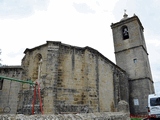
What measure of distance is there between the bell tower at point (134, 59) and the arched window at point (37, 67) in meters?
11.8

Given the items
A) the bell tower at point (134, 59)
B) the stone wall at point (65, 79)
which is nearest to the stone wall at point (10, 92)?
the stone wall at point (65, 79)

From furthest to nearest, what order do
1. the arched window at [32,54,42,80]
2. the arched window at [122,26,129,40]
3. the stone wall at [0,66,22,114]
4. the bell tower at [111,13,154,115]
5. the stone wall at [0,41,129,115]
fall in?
the arched window at [122,26,129,40], the bell tower at [111,13,154,115], the stone wall at [0,66,22,114], the arched window at [32,54,42,80], the stone wall at [0,41,129,115]

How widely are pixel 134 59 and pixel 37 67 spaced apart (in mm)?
12770

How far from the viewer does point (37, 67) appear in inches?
456

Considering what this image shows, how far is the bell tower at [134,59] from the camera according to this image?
1697 centimetres

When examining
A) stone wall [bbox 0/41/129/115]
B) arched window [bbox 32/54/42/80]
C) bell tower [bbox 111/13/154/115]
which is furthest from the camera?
bell tower [bbox 111/13/154/115]

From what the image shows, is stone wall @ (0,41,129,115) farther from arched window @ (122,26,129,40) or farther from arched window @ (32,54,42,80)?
arched window @ (122,26,129,40)

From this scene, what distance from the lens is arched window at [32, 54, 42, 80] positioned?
11.3 metres

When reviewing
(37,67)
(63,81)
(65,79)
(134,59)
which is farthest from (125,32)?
(37,67)

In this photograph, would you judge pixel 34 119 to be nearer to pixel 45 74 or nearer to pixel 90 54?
pixel 45 74

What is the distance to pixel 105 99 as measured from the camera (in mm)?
12516

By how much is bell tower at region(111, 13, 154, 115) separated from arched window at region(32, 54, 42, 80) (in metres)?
11.8

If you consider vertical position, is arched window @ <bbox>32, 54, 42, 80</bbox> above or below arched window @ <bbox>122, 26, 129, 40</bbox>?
below

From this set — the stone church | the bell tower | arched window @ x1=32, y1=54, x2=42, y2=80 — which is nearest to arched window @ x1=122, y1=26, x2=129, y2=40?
the bell tower
